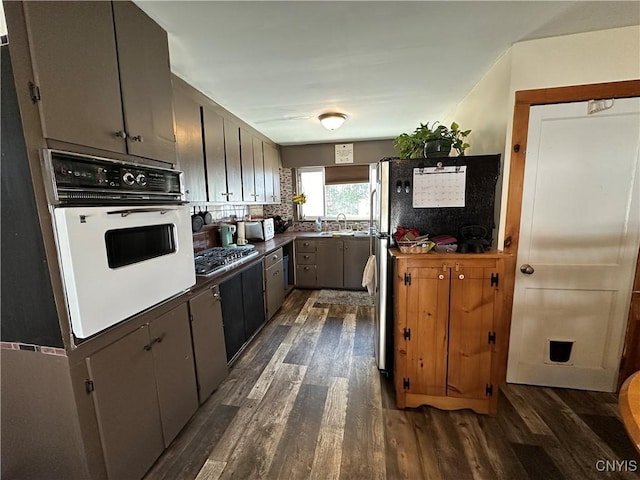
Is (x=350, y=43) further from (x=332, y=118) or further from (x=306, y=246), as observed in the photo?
(x=306, y=246)

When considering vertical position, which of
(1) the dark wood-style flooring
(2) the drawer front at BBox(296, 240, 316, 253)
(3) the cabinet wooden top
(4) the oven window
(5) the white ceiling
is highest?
(5) the white ceiling

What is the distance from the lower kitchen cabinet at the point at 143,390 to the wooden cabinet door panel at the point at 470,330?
5.36 feet

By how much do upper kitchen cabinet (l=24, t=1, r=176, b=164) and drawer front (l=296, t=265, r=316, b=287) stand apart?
9.18 ft

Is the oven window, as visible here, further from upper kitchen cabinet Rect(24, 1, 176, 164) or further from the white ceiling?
the white ceiling

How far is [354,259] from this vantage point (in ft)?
13.1

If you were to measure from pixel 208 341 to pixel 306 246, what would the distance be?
2.39 meters

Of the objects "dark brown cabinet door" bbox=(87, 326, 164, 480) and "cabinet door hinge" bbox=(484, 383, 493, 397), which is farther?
"cabinet door hinge" bbox=(484, 383, 493, 397)

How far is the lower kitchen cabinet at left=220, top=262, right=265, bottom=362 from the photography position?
2.17m

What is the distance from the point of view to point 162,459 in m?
1.47

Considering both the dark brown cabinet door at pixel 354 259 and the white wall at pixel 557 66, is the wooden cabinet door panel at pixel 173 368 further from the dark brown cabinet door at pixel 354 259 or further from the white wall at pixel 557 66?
the dark brown cabinet door at pixel 354 259

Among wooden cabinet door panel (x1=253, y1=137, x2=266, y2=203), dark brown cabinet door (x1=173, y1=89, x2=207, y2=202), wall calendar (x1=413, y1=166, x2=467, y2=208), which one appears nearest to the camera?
wall calendar (x1=413, y1=166, x2=467, y2=208)

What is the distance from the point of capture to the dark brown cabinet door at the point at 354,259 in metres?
3.96

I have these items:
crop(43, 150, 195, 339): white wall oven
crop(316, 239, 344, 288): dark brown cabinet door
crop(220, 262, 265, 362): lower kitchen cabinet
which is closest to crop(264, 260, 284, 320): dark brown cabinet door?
crop(220, 262, 265, 362): lower kitchen cabinet

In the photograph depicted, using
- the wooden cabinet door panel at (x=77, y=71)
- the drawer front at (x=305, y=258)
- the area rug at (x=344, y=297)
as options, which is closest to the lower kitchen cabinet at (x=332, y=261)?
the drawer front at (x=305, y=258)
